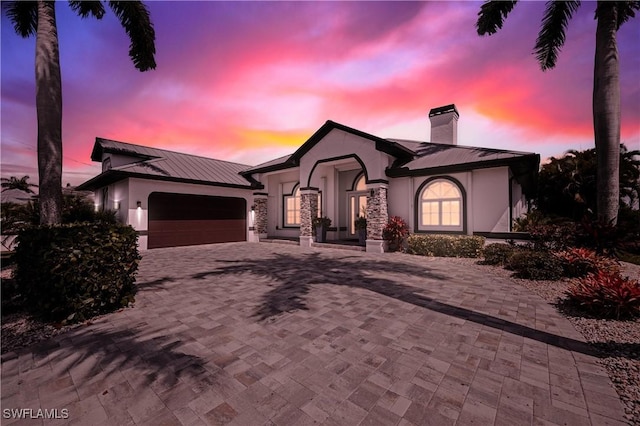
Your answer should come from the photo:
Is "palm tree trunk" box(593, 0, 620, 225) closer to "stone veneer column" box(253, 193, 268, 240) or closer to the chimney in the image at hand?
the chimney

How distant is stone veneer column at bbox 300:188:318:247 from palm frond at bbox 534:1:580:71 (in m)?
11.6

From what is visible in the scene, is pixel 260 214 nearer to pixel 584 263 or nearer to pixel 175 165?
pixel 175 165

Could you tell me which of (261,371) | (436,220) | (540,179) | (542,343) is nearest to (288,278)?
(261,371)

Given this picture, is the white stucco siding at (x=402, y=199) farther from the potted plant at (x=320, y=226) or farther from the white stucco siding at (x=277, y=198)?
the white stucco siding at (x=277, y=198)

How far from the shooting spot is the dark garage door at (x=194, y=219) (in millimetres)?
13914

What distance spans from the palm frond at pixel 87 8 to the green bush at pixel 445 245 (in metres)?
14.4

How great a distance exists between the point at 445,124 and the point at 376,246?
30.3 ft

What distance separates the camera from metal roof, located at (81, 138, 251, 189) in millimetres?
13453

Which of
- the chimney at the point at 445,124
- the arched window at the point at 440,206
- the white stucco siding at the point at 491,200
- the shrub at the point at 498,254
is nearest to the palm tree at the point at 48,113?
the shrub at the point at 498,254

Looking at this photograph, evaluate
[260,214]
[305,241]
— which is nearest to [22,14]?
[260,214]

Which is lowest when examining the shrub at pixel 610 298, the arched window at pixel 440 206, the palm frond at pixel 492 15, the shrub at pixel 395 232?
the shrub at pixel 610 298

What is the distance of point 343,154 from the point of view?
45.0ft

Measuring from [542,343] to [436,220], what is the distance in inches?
351

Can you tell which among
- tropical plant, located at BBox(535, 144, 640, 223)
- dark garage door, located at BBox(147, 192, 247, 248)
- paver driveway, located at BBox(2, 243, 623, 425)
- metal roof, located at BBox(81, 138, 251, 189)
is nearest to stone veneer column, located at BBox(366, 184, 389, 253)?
paver driveway, located at BBox(2, 243, 623, 425)
